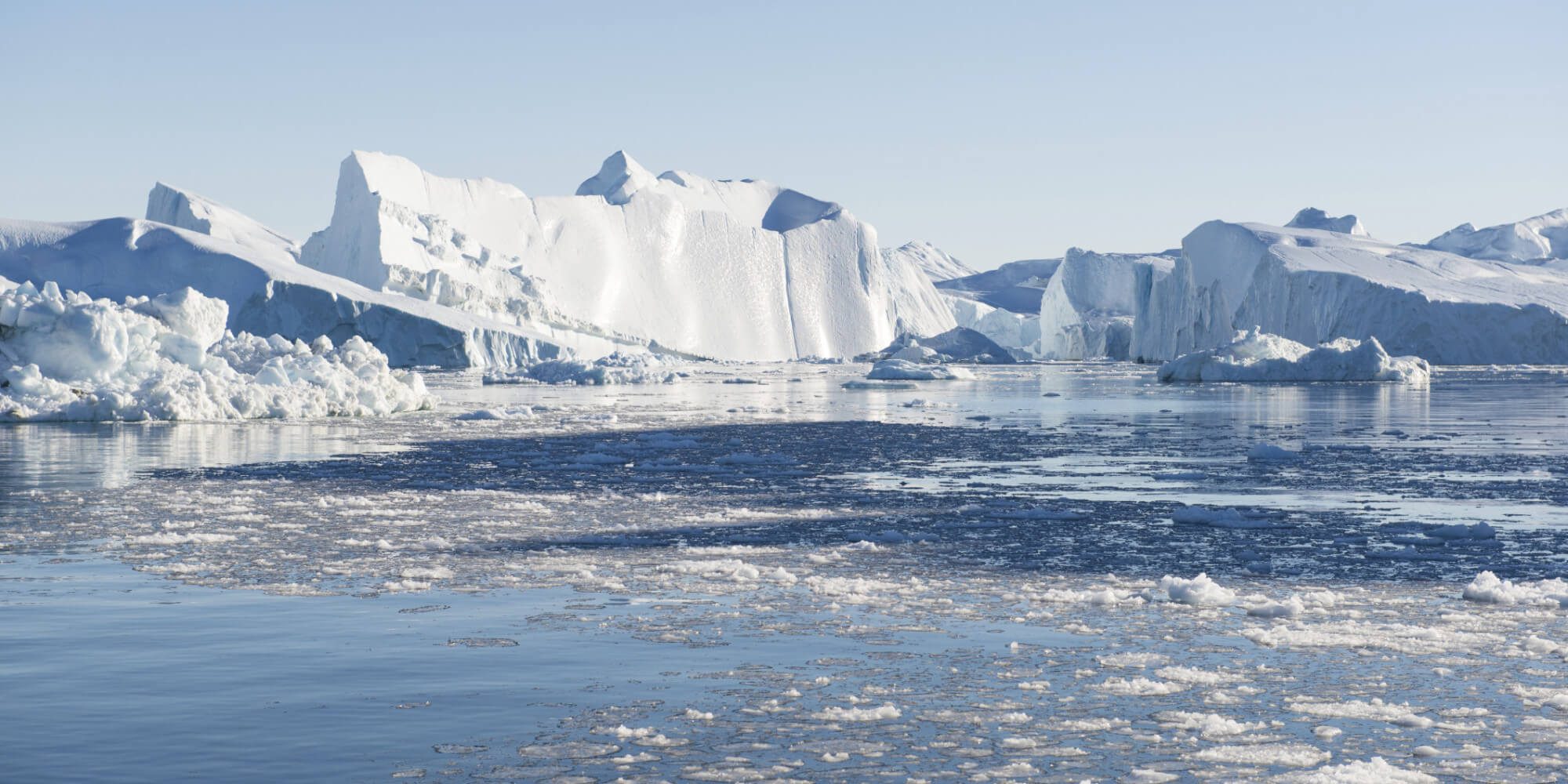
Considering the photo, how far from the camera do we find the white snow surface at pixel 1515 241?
91250mm

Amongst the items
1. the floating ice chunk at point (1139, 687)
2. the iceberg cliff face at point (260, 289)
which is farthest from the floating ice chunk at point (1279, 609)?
Answer: the iceberg cliff face at point (260, 289)

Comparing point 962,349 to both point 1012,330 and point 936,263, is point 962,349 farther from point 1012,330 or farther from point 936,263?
point 936,263

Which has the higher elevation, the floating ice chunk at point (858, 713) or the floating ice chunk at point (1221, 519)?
the floating ice chunk at point (1221, 519)

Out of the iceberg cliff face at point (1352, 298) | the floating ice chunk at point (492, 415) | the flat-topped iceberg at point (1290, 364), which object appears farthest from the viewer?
the iceberg cliff face at point (1352, 298)

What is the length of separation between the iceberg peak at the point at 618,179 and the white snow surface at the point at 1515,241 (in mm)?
48999

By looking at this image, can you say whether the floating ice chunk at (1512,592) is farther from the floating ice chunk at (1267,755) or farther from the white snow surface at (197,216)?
the white snow surface at (197,216)

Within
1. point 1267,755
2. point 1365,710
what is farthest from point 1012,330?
point 1267,755

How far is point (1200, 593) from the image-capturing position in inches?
270

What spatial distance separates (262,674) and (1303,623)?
4029mm

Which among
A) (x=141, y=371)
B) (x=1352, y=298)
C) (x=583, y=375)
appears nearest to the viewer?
(x=141, y=371)

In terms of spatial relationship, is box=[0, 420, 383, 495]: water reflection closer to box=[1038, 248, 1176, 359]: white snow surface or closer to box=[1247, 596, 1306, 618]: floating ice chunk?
box=[1247, 596, 1306, 618]: floating ice chunk

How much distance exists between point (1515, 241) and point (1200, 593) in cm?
9511

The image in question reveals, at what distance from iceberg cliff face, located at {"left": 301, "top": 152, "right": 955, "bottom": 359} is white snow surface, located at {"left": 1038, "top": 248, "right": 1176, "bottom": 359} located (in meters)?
14.3

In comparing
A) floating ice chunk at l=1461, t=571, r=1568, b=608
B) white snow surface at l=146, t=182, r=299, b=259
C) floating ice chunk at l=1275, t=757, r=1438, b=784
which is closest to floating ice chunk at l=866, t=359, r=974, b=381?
white snow surface at l=146, t=182, r=299, b=259
